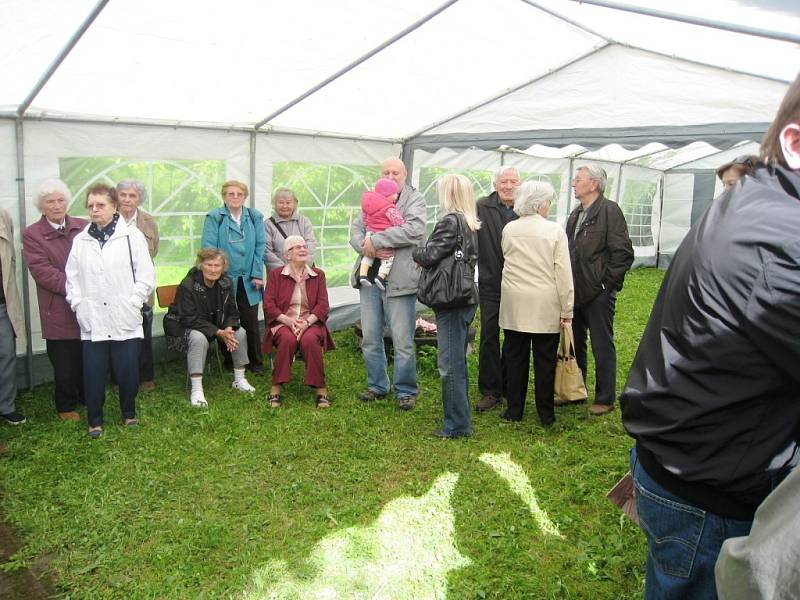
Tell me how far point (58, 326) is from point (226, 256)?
159cm

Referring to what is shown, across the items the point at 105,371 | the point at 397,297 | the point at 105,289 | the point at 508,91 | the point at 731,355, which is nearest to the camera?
the point at 731,355

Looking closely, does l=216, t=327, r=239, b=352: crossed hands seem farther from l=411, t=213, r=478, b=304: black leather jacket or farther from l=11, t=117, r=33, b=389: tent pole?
l=411, t=213, r=478, b=304: black leather jacket

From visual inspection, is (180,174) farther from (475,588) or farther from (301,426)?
(475,588)

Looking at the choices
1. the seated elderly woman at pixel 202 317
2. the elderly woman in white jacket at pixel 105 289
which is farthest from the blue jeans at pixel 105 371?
the seated elderly woman at pixel 202 317

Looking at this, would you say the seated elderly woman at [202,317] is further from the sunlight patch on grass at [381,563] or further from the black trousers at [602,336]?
the black trousers at [602,336]

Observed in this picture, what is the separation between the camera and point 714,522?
1.45m

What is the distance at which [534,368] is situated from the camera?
4.94m

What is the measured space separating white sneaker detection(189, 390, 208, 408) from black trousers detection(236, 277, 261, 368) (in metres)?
0.86

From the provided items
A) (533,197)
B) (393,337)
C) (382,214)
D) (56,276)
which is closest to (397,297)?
(393,337)

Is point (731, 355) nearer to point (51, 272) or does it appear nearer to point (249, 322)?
point (51, 272)

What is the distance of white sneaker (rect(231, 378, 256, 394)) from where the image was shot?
19.6 feet

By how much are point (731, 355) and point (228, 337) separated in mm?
5070

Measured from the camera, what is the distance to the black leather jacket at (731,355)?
1.22 m

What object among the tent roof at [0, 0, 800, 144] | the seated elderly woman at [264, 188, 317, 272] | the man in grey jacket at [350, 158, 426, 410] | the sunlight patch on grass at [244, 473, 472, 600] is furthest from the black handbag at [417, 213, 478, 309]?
the seated elderly woman at [264, 188, 317, 272]
